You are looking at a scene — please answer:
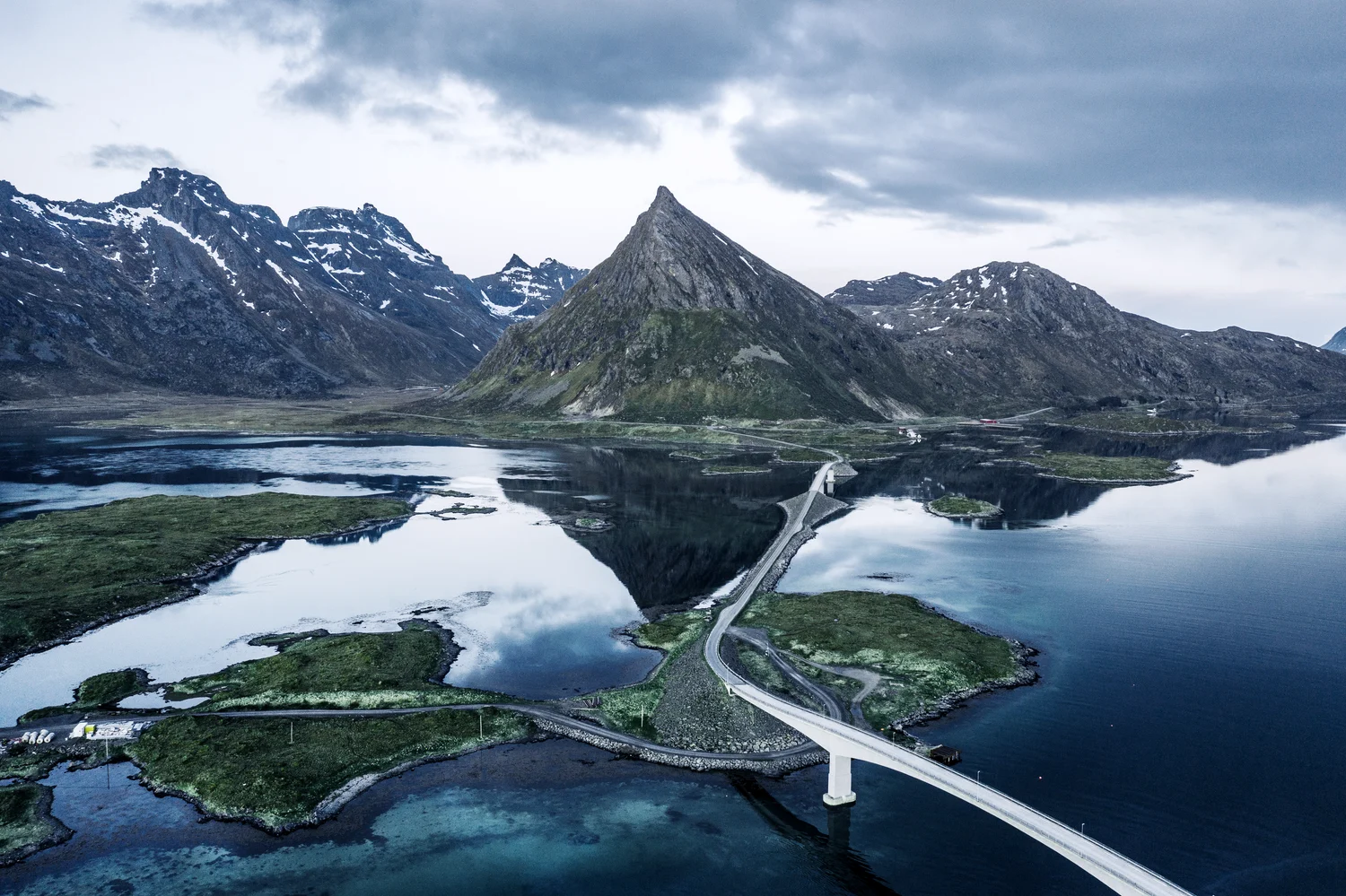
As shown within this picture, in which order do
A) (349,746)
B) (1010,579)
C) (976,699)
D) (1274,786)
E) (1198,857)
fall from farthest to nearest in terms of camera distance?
(1010,579) → (976,699) → (349,746) → (1274,786) → (1198,857)

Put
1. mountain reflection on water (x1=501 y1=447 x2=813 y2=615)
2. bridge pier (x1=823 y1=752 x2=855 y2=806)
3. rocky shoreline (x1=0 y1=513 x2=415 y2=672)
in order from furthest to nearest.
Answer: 1. mountain reflection on water (x1=501 y1=447 x2=813 y2=615)
2. rocky shoreline (x1=0 y1=513 x2=415 y2=672)
3. bridge pier (x1=823 y1=752 x2=855 y2=806)

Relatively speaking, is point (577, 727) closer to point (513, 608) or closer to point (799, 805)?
point (799, 805)

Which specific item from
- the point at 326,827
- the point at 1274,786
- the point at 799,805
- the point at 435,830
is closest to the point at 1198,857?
the point at 1274,786

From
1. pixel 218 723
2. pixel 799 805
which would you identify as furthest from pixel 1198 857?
pixel 218 723

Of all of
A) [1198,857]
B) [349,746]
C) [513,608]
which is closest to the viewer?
[1198,857]

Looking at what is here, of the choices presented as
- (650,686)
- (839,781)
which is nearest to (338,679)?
(650,686)

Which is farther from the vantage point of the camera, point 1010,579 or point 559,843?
point 1010,579

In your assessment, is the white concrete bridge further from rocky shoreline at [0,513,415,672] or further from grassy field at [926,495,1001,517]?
grassy field at [926,495,1001,517]

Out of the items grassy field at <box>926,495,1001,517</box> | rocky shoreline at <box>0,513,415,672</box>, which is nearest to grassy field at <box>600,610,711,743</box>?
rocky shoreline at <box>0,513,415,672</box>
